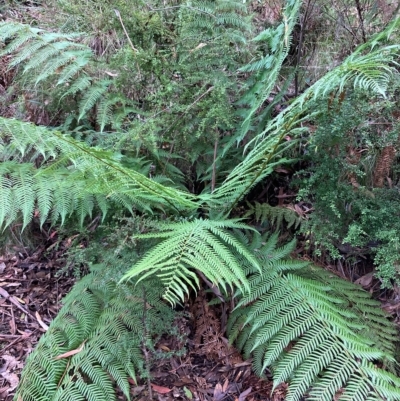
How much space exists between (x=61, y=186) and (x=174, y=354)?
91 centimetres

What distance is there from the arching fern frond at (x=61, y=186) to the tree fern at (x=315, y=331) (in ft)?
1.57

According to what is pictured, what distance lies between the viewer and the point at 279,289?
1.63 m

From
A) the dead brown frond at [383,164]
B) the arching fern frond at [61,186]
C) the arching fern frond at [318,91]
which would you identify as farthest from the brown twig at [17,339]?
the dead brown frond at [383,164]

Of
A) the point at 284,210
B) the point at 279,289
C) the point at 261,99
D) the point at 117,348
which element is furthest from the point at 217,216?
the point at 117,348

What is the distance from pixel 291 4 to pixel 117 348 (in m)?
1.78

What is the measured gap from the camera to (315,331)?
146cm

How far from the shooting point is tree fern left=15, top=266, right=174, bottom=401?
1528 millimetres

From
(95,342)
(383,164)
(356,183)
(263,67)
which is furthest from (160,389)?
(263,67)

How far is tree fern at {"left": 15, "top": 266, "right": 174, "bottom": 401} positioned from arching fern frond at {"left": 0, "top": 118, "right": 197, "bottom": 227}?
13.0 inches

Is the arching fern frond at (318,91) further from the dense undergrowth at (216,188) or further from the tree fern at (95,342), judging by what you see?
the tree fern at (95,342)

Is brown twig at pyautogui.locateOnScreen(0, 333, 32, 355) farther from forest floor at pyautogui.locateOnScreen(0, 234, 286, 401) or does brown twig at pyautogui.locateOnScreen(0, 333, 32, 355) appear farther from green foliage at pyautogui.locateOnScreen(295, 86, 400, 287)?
green foliage at pyautogui.locateOnScreen(295, 86, 400, 287)

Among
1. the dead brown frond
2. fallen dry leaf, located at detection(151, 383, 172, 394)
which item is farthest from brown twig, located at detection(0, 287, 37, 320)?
the dead brown frond

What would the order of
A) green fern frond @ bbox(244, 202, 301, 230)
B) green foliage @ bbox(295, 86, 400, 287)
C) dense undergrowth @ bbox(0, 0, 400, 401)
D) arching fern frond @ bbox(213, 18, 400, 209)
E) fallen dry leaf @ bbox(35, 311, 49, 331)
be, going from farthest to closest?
fallen dry leaf @ bbox(35, 311, 49, 331) < green fern frond @ bbox(244, 202, 301, 230) < green foliage @ bbox(295, 86, 400, 287) < dense undergrowth @ bbox(0, 0, 400, 401) < arching fern frond @ bbox(213, 18, 400, 209)

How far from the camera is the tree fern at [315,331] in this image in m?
1.32
